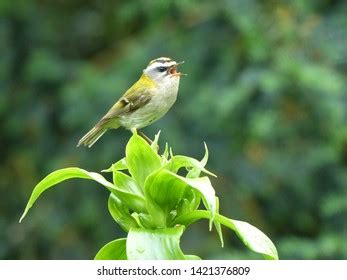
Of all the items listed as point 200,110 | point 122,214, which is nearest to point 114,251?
point 122,214

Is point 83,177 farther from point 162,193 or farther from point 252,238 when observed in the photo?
point 252,238

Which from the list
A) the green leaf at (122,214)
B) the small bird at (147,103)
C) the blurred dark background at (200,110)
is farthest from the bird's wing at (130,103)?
the blurred dark background at (200,110)

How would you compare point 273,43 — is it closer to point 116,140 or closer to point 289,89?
point 289,89

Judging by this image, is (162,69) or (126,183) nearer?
(126,183)

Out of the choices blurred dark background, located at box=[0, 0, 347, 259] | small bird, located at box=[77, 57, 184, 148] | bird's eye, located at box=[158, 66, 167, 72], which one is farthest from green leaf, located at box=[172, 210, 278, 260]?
blurred dark background, located at box=[0, 0, 347, 259]

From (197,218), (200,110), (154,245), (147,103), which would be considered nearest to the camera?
(154,245)

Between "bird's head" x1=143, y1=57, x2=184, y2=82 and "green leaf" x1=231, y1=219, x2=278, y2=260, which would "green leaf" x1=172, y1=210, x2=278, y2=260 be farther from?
"bird's head" x1=143, y1=57, x2=184, y2=82

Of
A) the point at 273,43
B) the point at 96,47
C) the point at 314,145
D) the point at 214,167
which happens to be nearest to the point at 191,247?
the point at 214,167
